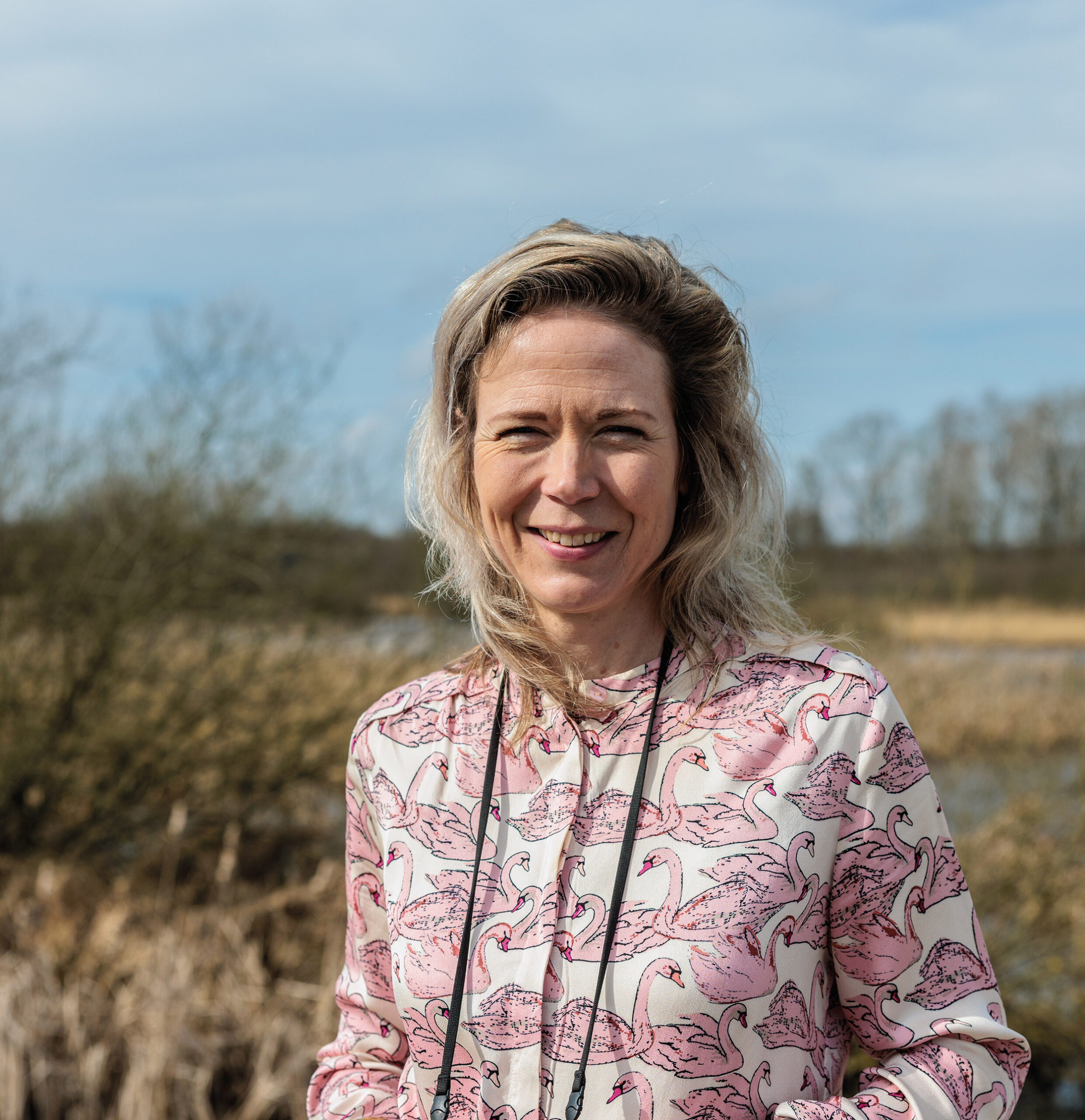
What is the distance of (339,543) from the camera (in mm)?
7223

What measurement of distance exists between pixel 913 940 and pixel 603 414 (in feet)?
2.75

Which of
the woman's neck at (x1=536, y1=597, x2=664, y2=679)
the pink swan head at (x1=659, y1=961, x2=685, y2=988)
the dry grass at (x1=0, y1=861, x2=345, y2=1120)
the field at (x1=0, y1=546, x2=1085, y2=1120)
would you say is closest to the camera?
the pink swan head at (x1=659, y1=961, x2=685, y2=988)

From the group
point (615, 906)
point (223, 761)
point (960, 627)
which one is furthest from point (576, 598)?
point (960, 627)

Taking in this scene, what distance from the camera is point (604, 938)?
1441mm

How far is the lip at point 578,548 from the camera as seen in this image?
5.26 feet

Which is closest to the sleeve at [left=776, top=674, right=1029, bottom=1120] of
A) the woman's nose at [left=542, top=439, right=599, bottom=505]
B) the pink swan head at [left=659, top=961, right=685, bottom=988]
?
the pink swan head at [left=659, top=961, right=685, bottom=988]

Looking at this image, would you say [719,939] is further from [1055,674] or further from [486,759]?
[1055,674]

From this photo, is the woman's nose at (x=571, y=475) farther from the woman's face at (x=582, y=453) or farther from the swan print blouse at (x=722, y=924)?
the swan print blouse at (x=722, y=924)

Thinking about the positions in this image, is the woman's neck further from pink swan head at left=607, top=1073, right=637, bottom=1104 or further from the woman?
pink swan head at left=607, top=1073, right=637, bottom=1104

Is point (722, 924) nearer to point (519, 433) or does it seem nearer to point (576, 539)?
point (576, 539)

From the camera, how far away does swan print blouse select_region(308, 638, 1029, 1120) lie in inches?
54.7

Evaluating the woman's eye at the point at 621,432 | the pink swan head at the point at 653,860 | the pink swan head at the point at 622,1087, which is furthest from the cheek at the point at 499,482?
the pink swan head at the point at 622,1087

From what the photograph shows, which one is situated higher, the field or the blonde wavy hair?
the blonde wavy hair

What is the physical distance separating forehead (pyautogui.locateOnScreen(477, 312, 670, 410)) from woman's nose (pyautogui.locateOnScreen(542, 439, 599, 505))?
7cm
